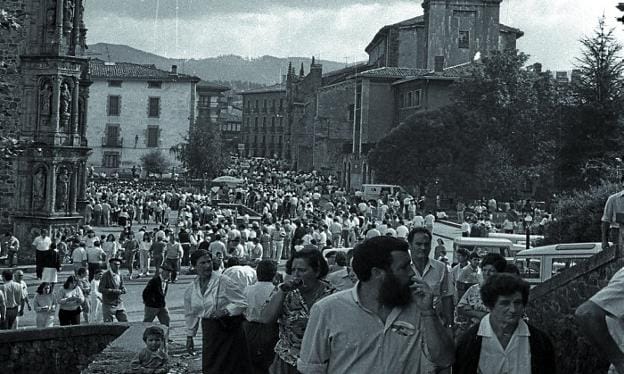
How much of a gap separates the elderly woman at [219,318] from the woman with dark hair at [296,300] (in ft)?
5.57

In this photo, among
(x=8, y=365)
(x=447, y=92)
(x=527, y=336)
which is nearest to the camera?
(x=527, y=336)

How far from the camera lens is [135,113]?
290ft

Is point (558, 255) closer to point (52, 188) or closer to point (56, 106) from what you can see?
point (52, 188)

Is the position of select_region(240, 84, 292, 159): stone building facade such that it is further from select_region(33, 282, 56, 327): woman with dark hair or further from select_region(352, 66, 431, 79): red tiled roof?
select_region(33, 282, 56, 327): woman with dark hair

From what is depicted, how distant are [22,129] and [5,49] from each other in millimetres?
2463

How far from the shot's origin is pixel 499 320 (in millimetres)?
5562

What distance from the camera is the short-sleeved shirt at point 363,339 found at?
4.86 metres

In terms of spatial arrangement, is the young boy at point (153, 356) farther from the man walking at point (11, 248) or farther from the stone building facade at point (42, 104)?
the stone building facade at point (42, 104)

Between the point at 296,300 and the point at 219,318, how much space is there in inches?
80.0

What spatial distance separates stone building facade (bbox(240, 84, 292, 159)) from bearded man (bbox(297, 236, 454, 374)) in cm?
13323

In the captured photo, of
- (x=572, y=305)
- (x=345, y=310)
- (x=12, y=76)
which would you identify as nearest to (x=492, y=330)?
(x=345, y=310)

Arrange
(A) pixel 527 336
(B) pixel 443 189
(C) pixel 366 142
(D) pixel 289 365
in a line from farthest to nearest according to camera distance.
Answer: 1. (C) pixel 366 142
2. (B) pixel 443 189
3. (D) pixel 289 365
4. (A) pixel 527 336

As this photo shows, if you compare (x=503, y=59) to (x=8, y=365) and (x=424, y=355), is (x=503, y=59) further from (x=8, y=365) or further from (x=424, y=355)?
(x=424, y=355)

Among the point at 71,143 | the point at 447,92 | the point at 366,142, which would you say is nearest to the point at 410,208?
the point at 71,143
